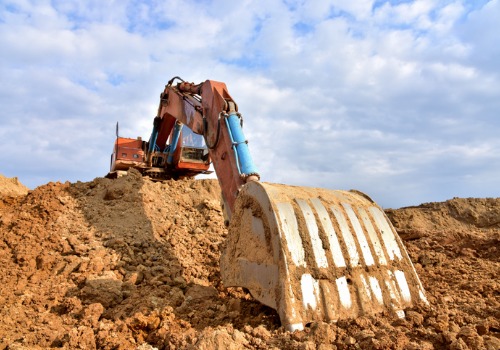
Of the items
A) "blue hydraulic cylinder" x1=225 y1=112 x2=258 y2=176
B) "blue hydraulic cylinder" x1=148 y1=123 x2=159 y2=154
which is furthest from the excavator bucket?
"blue hydraulic cylinder" x1=148 y1=123 x2=159 y2=154

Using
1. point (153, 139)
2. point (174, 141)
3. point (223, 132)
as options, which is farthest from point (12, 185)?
point (223, 132)

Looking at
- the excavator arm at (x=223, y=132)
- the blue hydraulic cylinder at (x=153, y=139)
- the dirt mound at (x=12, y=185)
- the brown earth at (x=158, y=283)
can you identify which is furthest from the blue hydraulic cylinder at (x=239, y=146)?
the dirt mound at (x=12, y=185)

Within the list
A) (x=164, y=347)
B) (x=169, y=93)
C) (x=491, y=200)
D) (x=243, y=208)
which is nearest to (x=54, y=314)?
(x=164, y=347)

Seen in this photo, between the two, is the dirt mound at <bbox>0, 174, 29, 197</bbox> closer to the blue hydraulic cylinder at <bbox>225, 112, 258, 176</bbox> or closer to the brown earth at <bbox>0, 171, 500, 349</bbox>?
the brown earth at <bbox>0, 171, 500, 349</bbox>

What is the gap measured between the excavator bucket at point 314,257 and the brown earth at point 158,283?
188 mm

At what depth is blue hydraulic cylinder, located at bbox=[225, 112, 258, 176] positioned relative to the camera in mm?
4543

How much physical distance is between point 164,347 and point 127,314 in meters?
0.98

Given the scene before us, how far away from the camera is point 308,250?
11.5 feet

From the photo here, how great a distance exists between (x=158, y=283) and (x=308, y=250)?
2.07 metres

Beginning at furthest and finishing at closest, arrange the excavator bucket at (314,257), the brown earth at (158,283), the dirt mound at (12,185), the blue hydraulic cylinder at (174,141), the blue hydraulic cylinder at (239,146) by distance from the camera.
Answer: the dirt mound at (12,185) → the blue hydraulic cylinder at (174,141) → the blue hydraulic cylinder at (239,146) → the excavator bucket at (314,257) → the brown earth at (158,283)

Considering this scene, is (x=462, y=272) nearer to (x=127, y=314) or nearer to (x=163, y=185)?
(x=127, y=314)

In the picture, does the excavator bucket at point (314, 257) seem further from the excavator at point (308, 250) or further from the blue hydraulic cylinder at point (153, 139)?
the blue hydraulic cylinder at point (153, 139)

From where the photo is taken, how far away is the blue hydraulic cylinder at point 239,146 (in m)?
4.54

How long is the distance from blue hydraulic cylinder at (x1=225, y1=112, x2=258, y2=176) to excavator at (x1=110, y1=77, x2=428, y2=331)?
0.01 m
